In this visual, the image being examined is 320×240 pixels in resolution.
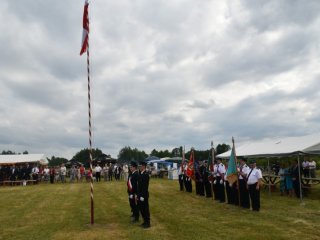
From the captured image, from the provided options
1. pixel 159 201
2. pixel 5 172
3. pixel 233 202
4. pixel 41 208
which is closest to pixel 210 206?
pixel 233 202

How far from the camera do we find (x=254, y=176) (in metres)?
14.7

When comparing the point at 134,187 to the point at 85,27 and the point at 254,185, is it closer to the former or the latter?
the point at 254,185

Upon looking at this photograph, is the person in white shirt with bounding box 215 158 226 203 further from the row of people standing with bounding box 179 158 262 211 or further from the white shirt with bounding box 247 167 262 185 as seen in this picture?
the white shirt with bounding box 247 167 262 185

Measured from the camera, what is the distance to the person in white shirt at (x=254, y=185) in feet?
47.2

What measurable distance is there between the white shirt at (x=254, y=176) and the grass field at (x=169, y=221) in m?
1.15

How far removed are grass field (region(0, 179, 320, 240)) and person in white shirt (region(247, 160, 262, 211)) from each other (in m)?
0.37

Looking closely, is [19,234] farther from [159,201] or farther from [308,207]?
[308,207]

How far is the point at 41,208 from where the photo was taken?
16.7 m

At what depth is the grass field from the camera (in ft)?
33.7

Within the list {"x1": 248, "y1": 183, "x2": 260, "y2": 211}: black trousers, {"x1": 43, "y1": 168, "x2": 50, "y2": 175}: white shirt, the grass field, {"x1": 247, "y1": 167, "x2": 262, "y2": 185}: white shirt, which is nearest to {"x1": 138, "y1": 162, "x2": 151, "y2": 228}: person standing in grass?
the grass field

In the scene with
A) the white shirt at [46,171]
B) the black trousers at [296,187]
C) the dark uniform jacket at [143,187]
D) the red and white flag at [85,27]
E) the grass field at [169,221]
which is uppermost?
the red and white flag at [85,27]

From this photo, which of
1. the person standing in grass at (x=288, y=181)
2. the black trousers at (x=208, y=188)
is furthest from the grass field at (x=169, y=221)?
the person standing in grass at (x=288, y=181)

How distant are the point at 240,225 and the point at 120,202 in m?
7.81

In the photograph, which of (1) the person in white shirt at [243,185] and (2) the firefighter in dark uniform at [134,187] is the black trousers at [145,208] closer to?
(2) the firefighter in dark uniform at [134,187]
